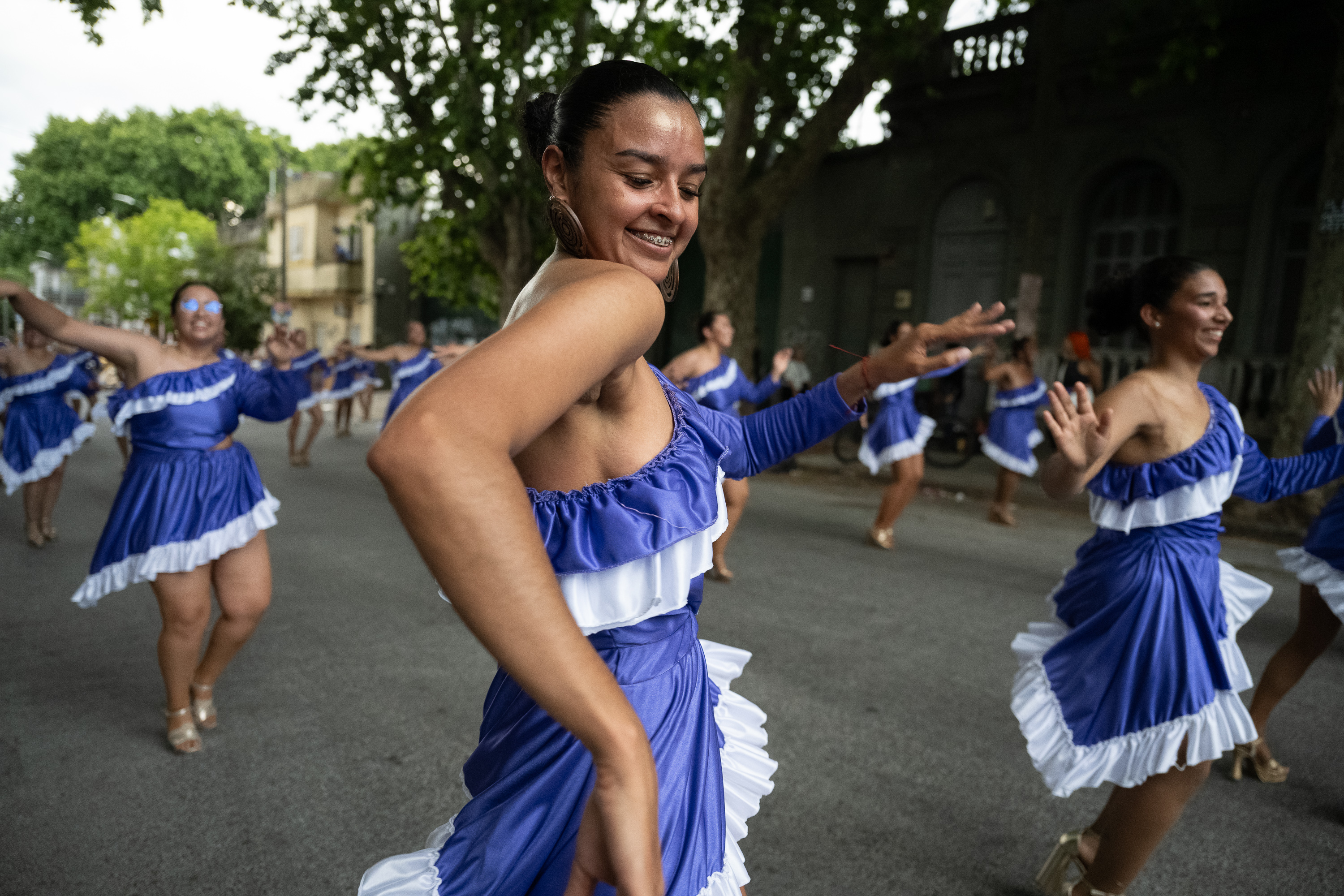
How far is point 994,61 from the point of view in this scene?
1424cm

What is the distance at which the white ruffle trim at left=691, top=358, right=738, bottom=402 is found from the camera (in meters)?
7.39

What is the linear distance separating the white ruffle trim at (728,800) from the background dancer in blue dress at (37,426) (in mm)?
7611

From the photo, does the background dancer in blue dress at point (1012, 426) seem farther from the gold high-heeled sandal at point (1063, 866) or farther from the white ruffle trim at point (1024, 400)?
the gold high-heeled sandal at point (1063, 866)

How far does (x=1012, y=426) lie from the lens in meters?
9.48

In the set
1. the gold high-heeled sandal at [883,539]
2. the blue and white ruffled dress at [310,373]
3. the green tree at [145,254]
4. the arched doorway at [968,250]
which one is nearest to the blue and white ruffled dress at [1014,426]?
the gold high-heeled sandal at [883,539]

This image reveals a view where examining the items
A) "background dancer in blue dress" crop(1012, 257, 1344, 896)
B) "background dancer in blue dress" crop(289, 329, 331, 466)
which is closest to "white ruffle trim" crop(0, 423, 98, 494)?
"background dancer in blue dress" crop(289, 329, 331, 466)

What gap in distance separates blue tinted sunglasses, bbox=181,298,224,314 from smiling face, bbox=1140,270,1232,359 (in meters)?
3.84

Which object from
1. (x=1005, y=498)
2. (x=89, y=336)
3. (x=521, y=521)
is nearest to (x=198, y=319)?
(x=89, y=336)

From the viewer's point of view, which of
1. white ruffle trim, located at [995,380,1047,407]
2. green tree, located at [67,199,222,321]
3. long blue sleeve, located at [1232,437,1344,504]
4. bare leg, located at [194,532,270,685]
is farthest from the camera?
green tree, located at [67,199,222,321]

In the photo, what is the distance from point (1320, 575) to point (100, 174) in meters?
55.1

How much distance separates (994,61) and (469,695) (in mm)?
13832

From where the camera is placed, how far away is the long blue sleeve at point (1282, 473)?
2967 millimetres

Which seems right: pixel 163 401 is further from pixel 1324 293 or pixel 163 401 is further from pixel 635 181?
pixel 1324 293

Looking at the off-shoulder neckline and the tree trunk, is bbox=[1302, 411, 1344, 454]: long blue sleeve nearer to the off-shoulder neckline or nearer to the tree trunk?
the off-shoulder neckline
